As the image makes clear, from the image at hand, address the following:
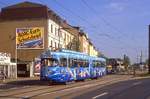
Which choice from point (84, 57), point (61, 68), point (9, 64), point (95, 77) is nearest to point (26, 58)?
point (9, 64)

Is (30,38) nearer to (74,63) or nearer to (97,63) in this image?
(97,63)

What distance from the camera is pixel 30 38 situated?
234 ft

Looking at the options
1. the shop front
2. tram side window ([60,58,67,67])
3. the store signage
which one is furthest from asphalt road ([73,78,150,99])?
the store signage

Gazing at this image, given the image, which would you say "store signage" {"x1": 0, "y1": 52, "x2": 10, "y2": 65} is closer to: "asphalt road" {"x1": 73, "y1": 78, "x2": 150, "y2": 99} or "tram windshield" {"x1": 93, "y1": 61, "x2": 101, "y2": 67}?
"tram windshield" {"x1": 93, "y1": 61, "x2": 101, "y2": 67}

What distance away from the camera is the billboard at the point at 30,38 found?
231 ft

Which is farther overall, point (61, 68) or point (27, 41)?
point (27, 41)

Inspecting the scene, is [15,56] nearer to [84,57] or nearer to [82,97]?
[84,57]

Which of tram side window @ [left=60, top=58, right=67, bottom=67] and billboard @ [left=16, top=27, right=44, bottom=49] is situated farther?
billboard @ [left=16, top=27, right=44, bottom=49]

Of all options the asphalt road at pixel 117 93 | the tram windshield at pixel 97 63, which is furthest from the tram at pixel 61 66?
the asphalt road at pixel 117 93

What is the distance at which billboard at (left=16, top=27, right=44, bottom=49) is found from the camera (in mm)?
70438

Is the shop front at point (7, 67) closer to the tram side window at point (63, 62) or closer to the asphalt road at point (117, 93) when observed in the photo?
the tram side window at point (63, 62)

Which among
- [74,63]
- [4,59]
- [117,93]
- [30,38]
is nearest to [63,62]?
[74,63]

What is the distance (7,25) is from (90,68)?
92.7ft

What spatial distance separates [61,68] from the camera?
121 feet
